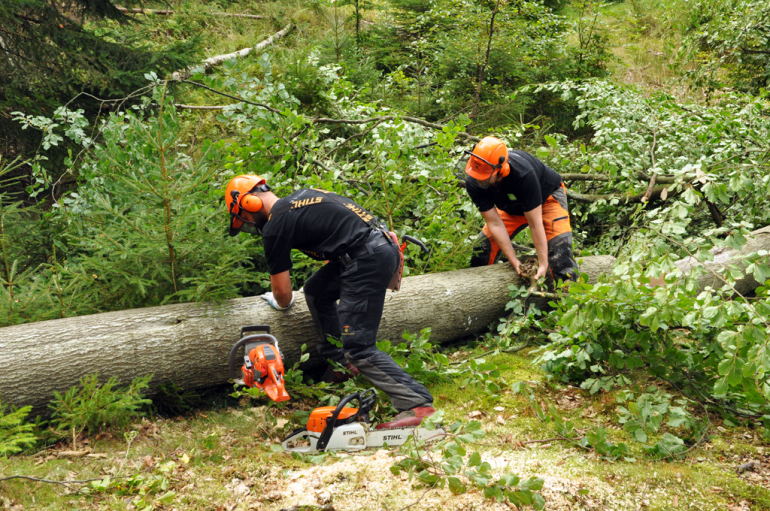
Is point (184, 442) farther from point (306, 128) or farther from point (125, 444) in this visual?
point (306, 128)

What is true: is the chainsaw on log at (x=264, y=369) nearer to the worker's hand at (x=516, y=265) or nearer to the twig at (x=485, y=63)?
the worker's hand at (x=516, y=265)

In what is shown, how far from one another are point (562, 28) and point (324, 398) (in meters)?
8.08

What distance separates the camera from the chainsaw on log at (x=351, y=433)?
3127 mm

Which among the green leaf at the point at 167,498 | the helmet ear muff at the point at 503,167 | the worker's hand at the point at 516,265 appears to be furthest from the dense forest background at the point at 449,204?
the helmet ear muff at the point at 503,167

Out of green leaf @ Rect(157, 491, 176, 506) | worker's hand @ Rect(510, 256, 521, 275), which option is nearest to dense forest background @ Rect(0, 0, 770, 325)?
worker's hand @ Rect(510, 256, 521, 275)

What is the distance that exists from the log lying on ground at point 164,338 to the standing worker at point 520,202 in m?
0.78

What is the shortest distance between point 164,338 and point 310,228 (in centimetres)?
126

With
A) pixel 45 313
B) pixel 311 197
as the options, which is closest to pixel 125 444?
pixel 45 313

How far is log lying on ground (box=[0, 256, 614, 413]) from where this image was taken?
312 centimetres

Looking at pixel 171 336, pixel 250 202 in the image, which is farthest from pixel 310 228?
pixel 171 336

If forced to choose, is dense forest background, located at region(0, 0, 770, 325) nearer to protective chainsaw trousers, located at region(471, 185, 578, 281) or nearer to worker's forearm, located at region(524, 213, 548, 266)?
protective chainsaw trousers, located at region(471, 185, 578, 281)

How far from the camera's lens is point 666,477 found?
102 inches

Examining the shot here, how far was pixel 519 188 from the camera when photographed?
4.27 meters

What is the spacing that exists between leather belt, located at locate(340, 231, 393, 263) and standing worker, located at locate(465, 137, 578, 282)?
121 cm
